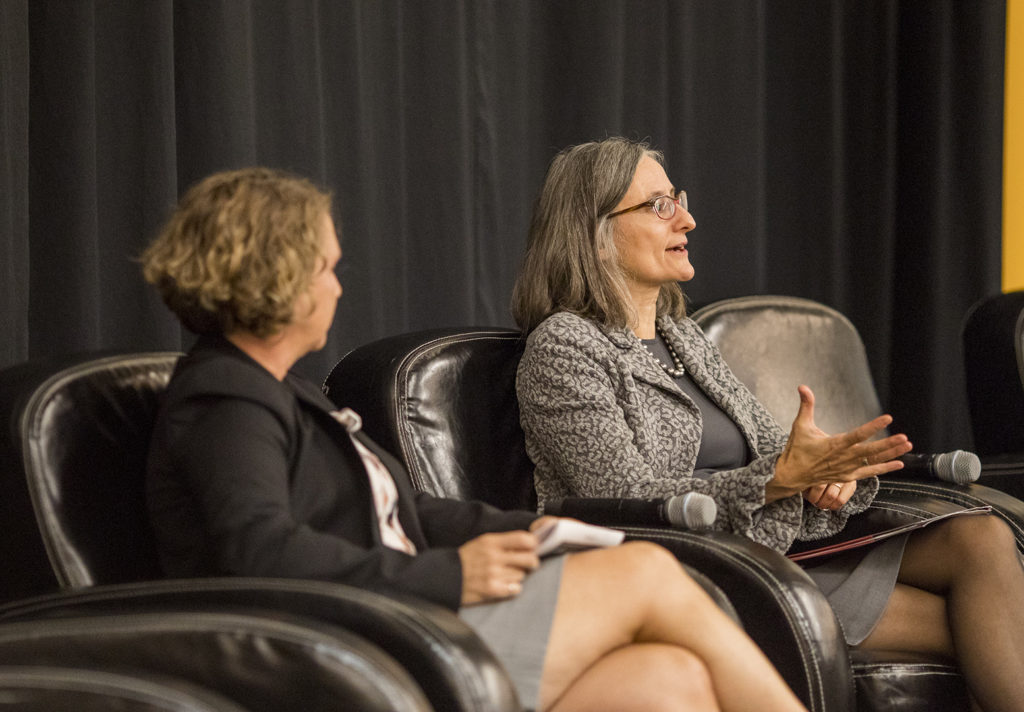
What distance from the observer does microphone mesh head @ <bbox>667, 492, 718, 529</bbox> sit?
1.76 metres

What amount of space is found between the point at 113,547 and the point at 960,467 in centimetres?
143

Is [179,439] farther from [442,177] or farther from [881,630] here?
[442,177]

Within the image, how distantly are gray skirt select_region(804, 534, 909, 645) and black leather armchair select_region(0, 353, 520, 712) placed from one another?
1015 millimetres

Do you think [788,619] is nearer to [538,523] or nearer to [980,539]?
[538,523]

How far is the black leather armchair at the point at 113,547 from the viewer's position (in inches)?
46.8

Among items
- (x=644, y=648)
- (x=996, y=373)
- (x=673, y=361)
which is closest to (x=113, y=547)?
(x=644, y=648)

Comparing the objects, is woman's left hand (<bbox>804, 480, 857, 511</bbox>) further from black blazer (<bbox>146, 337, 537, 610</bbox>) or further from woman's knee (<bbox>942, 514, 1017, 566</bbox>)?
black blazer (<bbox>146, 337, 537, 610</bbox>)

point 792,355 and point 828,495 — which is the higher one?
point 792,355

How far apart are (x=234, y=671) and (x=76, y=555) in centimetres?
39

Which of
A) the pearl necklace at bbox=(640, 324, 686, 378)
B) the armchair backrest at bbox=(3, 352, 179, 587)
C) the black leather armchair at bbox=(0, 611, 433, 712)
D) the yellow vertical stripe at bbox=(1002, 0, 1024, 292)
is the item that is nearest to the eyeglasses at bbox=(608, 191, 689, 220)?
the pearl necklace at bbox=(640, 324, 686, 378)

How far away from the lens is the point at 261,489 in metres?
1.35

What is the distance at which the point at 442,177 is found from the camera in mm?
2922

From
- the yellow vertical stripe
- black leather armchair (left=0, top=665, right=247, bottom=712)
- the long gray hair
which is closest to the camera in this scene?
black leather armchair (left=0, top=665, right=247, bottom=712)

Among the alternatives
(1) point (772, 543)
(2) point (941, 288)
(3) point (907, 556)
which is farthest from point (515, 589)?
(2) point (941, 288)
